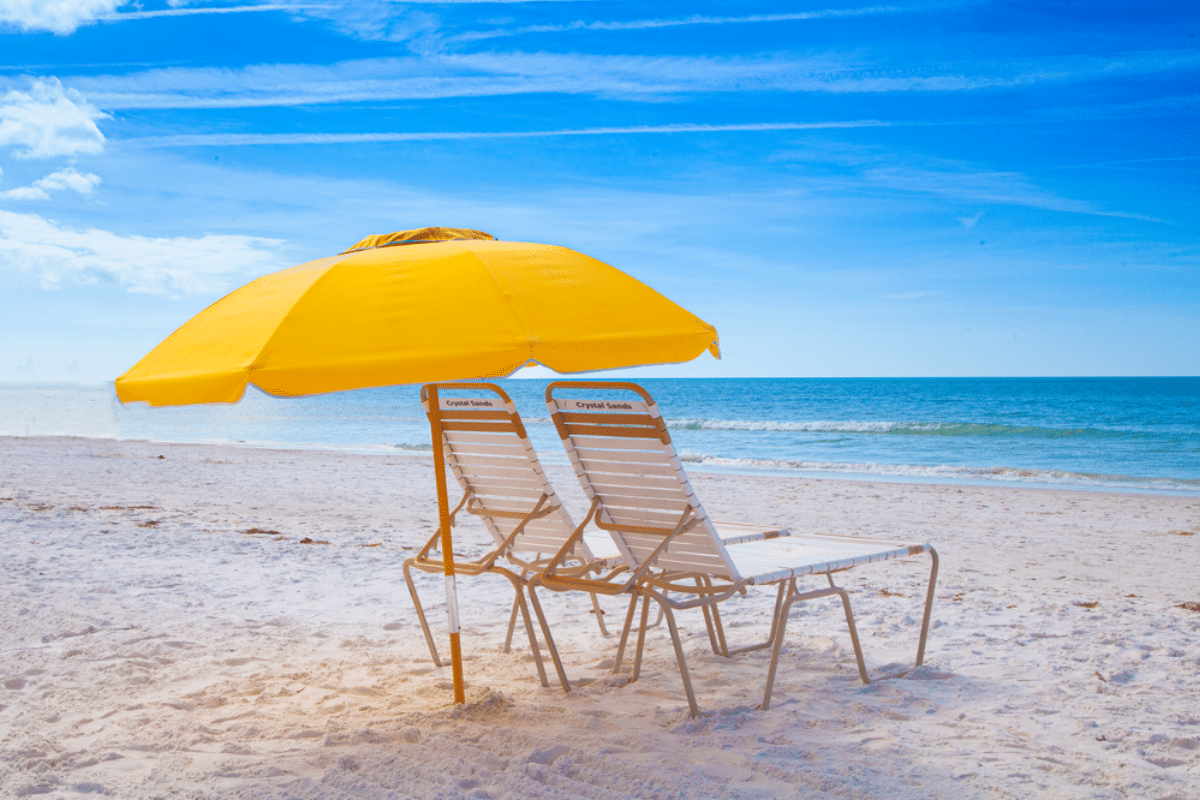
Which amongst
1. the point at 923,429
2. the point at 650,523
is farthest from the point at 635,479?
the point at 923,429

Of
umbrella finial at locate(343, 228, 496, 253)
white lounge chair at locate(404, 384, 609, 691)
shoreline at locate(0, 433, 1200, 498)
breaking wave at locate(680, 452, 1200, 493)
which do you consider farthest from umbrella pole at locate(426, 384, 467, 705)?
breaking wave at locate(680, 452, 1200, 493)

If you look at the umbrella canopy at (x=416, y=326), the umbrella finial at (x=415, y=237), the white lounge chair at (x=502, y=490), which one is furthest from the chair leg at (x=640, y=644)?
the umbrella finial at (x=415, y=237)

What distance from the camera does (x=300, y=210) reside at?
19.6 m

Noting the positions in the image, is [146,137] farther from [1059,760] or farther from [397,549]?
[1059,760]

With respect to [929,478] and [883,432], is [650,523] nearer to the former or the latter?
[929,478]

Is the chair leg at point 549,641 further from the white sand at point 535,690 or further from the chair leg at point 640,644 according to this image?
the chair leg at point 640,644

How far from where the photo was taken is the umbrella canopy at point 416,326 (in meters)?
2.06

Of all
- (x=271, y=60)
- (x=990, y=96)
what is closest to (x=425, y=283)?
(x=271, y=60)

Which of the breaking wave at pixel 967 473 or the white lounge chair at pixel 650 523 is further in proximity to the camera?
the breaking wave at pixel 967 473

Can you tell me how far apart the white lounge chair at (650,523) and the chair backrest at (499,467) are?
0.87ft

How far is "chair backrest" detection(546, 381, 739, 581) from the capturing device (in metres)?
2.90

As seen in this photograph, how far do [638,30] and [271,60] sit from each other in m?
5.91

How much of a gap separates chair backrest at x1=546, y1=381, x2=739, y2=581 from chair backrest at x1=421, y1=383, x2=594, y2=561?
0.25 m

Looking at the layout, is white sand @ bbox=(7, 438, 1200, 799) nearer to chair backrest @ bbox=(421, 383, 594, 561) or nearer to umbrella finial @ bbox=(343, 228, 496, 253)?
chair backrest @ bbox=(421, 383, 594, 561)
